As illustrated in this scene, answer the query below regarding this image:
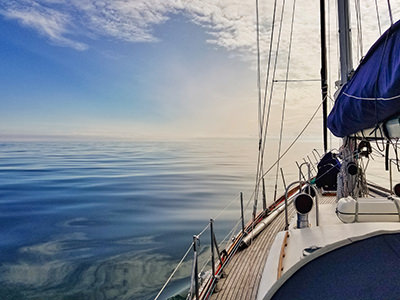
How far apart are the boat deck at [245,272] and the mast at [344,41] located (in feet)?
9.11

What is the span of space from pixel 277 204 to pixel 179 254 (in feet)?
8.52

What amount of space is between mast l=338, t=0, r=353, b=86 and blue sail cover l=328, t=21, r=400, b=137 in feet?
6.42

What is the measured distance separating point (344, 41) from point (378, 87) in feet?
9.98

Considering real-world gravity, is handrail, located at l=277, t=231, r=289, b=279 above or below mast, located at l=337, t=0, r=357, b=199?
below

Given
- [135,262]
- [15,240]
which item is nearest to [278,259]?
[135,262]

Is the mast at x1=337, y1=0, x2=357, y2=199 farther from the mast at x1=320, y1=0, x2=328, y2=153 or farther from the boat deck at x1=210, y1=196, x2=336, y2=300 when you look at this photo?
the mast at x1=320, y1=0, x2=328, y2=153

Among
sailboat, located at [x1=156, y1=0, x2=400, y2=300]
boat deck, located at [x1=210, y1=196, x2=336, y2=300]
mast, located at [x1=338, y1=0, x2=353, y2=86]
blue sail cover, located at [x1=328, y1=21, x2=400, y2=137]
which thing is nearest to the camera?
sailboat, located at [x1=156, y1=0, x2=400, y2=300]

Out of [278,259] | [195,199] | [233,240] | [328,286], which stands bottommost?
[195,199]

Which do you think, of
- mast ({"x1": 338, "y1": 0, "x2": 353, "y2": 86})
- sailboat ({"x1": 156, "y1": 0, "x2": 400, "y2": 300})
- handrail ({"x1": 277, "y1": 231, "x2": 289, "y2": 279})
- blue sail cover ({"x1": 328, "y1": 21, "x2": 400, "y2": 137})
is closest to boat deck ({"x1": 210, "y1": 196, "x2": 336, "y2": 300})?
sailboat ({"x1": 156, "y1": 0, "x2": 400, "y2": 300})

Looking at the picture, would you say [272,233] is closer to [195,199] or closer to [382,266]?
[382,266]

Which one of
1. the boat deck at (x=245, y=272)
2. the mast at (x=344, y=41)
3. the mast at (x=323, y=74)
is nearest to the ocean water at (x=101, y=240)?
the boat deck at (x=245, y=272)

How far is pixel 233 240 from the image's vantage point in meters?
4.41

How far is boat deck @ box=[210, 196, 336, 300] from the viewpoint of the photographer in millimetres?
2748

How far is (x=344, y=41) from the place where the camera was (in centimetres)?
420
